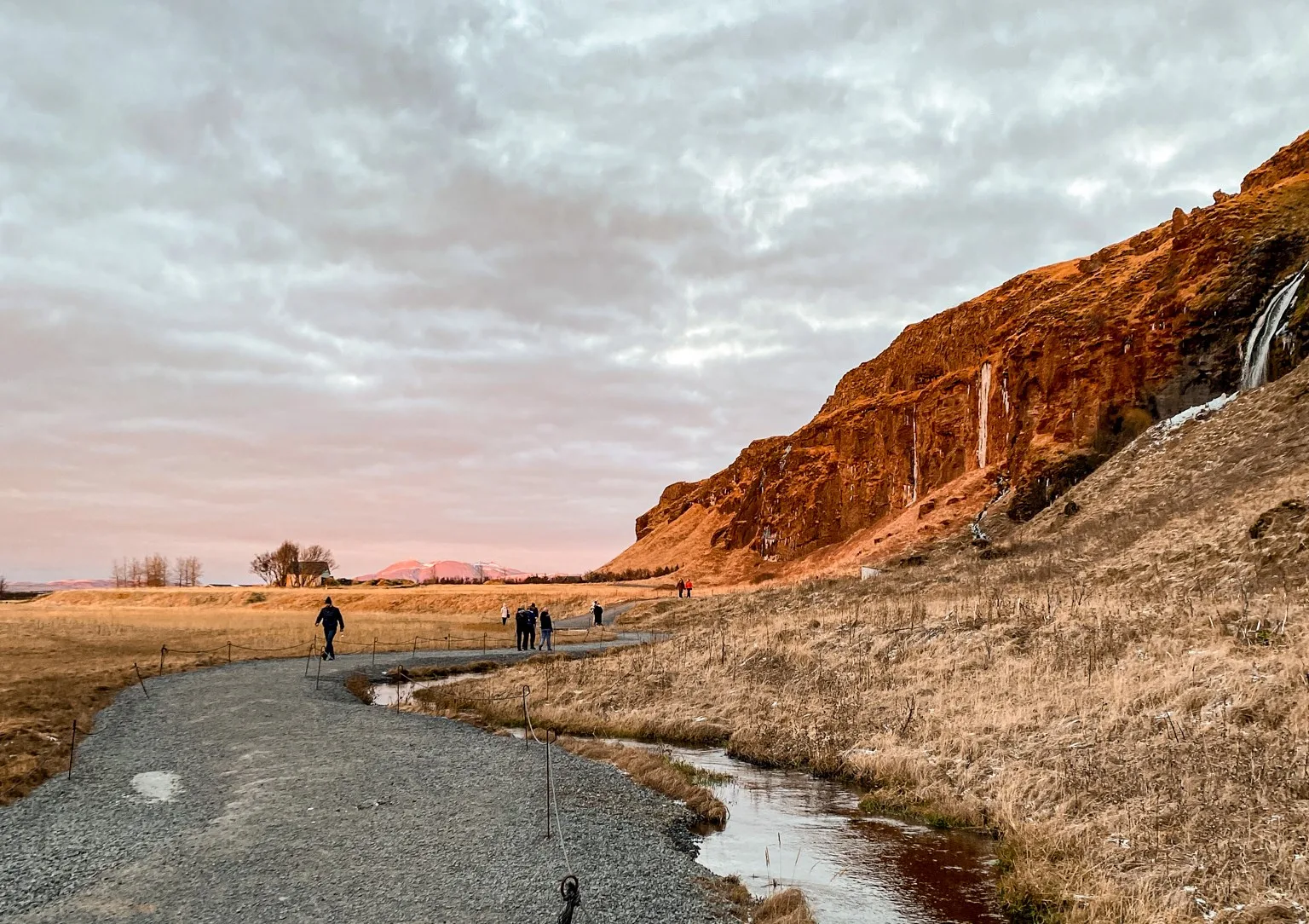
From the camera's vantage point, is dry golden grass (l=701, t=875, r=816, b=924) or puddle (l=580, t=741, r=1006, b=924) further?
puddle (l=580, t=741, r=1006, b=924)

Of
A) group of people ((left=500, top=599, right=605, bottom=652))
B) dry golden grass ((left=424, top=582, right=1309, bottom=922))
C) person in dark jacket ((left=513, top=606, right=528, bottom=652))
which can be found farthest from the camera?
person in dark jacket ((left=513, top=606, right=528, bottom=652))

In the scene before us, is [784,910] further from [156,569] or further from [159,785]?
[156,569]

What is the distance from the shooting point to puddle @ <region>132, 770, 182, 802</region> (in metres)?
12.5

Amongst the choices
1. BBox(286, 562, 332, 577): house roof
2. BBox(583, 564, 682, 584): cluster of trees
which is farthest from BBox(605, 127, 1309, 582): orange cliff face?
BBox(286, 562, 332, 577): house roof

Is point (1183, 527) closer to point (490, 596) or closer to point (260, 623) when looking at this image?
point (260, 623)

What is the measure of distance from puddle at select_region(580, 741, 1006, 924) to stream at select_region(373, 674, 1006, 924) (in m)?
0.01

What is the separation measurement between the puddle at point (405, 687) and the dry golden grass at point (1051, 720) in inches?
69.3

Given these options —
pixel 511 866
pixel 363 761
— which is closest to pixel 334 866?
pixel 511 866

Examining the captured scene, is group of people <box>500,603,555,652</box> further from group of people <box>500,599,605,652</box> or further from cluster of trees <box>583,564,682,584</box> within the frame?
cluster of trees <box>583,564,682,584</box>

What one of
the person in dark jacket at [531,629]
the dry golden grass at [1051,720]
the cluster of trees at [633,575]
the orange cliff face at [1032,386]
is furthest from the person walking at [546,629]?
the cluster of trees at [633,575]

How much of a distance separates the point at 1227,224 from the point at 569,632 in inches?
1882

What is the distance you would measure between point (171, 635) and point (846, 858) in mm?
41491

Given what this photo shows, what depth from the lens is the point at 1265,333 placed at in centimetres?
3994

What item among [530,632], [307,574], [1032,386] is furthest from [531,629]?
[307,574]
